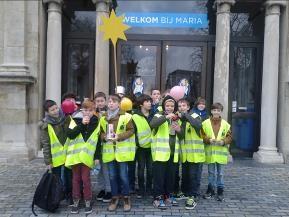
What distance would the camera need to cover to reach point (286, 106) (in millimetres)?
9219

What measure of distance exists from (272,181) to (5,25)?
22.2 feet

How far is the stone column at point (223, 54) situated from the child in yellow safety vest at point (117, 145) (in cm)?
424

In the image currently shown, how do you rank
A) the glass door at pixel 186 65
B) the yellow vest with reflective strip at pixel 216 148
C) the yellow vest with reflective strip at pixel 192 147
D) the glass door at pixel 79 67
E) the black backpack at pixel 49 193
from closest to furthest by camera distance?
the black backpack at pixel 49 193 < the yellow vest with reflective strip at pixel 192 147 < the yellow vest with reflective strip at pixel 216 148 < the glass door at pixel 186 65 < the glass door at pixel 79 67

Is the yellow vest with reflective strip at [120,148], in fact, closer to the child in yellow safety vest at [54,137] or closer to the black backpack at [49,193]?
the child in yellow safety vest at [54,137]

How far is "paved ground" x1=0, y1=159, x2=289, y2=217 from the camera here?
531cm

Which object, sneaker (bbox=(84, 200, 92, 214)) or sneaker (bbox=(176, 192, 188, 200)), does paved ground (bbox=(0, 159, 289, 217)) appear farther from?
sneaker (bbox=(176, 192, 188, 200))

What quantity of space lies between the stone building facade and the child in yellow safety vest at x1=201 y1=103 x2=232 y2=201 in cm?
325

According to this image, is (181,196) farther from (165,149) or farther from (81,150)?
(81,150)

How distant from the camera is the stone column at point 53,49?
9.22 metres

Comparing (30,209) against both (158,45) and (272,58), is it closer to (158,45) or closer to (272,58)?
(158,45)

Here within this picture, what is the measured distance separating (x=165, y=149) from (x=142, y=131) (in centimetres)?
43

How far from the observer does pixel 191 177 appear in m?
5.86

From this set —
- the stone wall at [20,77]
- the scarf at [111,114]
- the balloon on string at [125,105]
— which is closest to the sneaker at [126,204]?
the scarf at [111,114]

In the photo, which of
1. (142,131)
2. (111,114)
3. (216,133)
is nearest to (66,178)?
(111,114)
